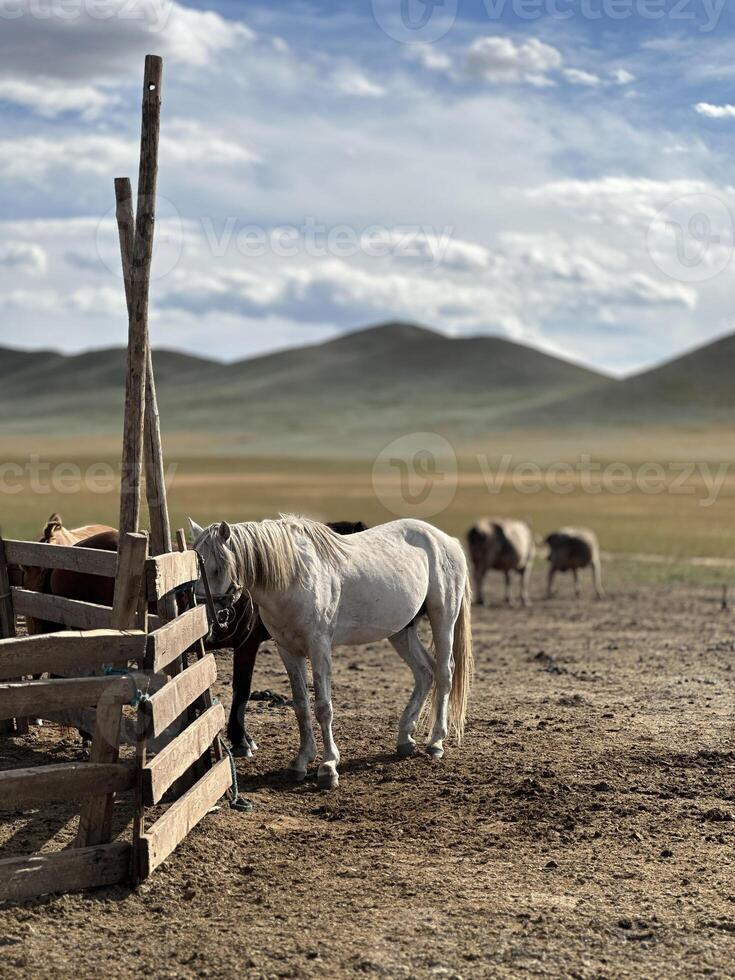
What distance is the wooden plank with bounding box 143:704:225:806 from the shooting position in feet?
19.0

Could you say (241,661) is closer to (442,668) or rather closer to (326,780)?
(326,780)

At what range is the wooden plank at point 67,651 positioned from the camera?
585 cm

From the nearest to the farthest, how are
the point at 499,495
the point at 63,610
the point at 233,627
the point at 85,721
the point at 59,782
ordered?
the point at 59,782
the point at 85,721
the point at 63,610
the point at 233,627
the point at 499,495

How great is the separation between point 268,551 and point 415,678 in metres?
2.36

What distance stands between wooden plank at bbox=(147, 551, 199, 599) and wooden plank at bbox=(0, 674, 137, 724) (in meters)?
0.62

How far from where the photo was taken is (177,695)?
6.42 m

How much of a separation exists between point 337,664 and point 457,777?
5.16 meters

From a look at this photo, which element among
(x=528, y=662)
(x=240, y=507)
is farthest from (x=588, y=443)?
(x=528, y=662)

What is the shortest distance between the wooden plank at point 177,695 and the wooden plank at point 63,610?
0.69 m
